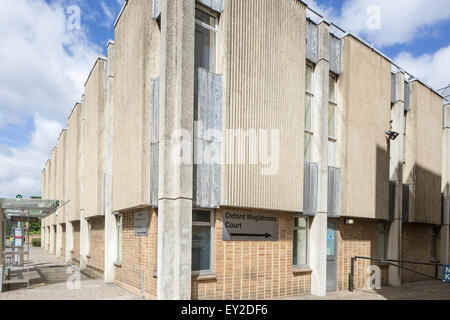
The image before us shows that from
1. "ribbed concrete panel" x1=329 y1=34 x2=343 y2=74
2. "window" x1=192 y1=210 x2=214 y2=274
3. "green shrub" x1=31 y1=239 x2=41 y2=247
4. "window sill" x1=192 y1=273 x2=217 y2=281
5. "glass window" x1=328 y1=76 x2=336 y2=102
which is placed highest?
"ribbed concrete panel" x1=329 y1=34 x2=343 y2=74

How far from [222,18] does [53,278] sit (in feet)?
38.7

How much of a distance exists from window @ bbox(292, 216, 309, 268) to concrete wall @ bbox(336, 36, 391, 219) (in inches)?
65.4

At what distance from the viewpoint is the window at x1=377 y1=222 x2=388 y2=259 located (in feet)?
48.4

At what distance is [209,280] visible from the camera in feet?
29.5

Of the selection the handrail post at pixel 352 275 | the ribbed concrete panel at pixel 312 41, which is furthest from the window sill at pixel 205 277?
the ribbed concrete panel at pixel 312 41

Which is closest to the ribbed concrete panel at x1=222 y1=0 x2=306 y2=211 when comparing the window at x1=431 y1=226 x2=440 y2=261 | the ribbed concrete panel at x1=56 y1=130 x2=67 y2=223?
the window at x1=431 y1=226 x2=440 y2=261

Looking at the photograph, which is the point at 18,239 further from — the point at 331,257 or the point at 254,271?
the point at 331,257

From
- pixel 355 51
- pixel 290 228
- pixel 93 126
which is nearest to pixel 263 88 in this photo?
pixel 290 228

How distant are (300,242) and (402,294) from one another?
14.3 feet

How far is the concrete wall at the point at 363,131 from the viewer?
503 inches

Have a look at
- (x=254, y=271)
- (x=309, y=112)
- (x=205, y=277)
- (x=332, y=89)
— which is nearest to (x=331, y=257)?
(x=254, y=271)

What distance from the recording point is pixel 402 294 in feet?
41.5

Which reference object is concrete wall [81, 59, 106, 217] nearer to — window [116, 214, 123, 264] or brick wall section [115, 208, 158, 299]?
window [116, 214, 123, 264]

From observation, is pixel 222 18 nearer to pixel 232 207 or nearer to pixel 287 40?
pixel 287 40
